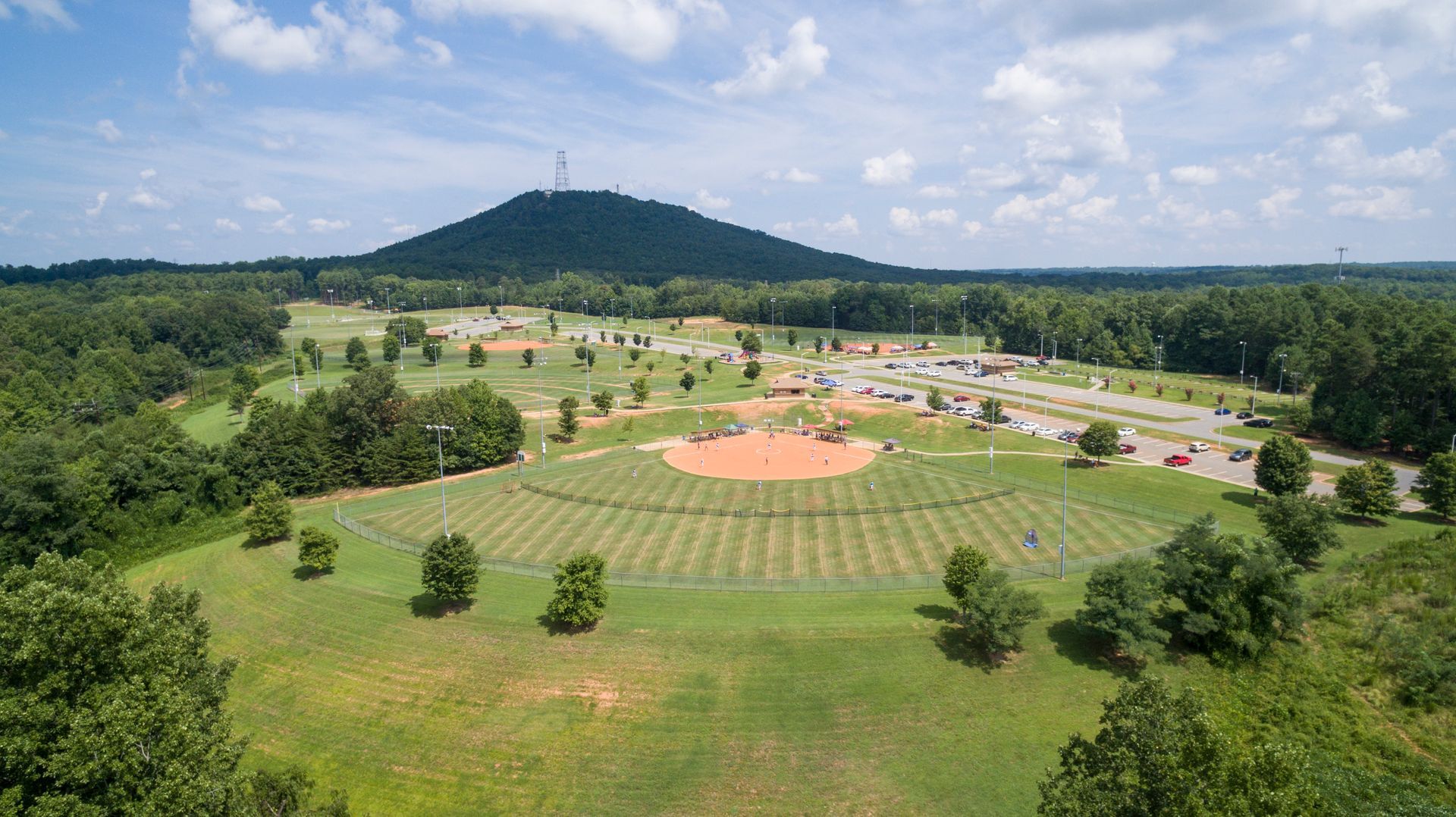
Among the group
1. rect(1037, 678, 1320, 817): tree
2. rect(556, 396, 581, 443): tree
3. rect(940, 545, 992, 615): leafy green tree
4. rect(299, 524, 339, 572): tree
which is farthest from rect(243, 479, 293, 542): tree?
rect(1037, 678, 1320, 817): tree

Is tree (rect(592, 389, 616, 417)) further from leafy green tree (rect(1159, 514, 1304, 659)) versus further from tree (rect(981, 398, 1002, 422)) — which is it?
leafy green tree (rect(1159, 514, 1304, 659))

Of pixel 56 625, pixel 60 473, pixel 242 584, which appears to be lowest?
pixel 242 584

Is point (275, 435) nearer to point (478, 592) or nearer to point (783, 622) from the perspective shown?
point (478, 592)

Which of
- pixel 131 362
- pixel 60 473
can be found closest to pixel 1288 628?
pixel 60 473

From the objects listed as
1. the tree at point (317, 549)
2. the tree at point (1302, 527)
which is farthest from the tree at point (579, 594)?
the tree at point (1302, 527)

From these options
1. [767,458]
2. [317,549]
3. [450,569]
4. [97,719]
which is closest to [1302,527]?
[767,458]

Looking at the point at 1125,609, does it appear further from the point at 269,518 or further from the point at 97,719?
the point at 269,518

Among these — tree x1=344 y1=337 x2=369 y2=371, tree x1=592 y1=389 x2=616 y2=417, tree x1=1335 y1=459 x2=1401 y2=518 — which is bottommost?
tree x1=1335 y1=459 x2=1401 y2=518
